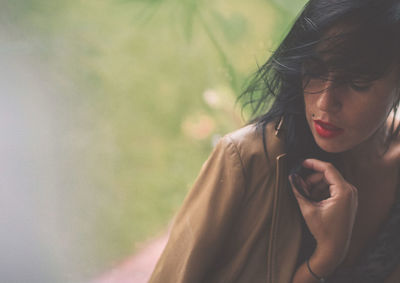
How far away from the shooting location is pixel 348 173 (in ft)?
3.34

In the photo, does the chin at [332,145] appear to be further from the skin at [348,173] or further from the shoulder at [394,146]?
the shoulder at [394,146]

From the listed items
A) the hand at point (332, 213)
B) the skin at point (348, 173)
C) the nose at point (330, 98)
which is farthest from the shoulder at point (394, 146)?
the nose at point (330, 98)

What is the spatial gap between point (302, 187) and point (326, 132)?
145 mm

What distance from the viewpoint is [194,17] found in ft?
4.72

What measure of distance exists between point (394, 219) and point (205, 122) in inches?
27.5

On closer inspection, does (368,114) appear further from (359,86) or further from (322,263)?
(322,263)

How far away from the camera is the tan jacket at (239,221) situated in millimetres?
891

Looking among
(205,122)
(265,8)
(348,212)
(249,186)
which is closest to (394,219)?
(348,212)

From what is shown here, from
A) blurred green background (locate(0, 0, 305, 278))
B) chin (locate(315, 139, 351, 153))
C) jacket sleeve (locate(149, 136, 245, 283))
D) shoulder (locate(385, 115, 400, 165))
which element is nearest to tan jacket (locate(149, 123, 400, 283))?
jacket sleeve (locate(149, 136, 245, 283))

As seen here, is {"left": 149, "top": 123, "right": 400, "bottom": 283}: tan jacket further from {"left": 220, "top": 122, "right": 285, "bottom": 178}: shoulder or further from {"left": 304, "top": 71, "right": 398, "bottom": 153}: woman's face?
{"left": 304, "top": 71, "right": 398, "bottom": 153}: woman's face

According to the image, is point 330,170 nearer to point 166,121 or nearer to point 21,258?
point 166,121

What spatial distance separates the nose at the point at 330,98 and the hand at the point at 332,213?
0.16m

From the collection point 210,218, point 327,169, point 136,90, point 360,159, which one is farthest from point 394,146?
point 136,90

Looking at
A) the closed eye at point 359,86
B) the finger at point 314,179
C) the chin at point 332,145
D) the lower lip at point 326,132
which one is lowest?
the finger at point 314,179
